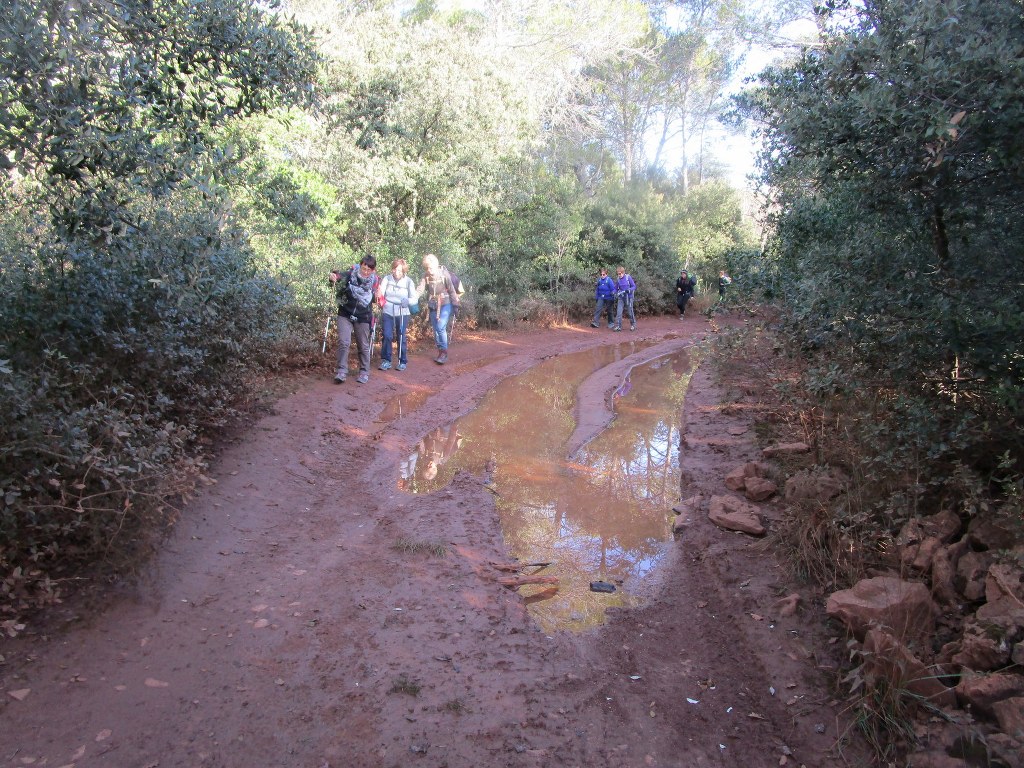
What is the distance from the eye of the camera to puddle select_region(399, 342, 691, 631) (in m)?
5.37

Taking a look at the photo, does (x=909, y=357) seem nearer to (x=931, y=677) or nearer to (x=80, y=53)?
(x=931, y=677)

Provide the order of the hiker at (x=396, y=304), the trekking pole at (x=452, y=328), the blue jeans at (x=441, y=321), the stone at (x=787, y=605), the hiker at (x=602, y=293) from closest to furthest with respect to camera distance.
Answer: the stone at (x=787, y=605) < the hiker at (x=396, y=304) < the blue jeans at (x=441, y=321) < the trekking pole at (x=452, y=328) < the hiker at (x=602, y=293)

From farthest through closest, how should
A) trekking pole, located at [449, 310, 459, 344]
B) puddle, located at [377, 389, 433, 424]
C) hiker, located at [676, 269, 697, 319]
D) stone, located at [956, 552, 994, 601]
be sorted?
hiker, located at [676, 269, 697, 319] < trekking pole, located at [449, 310, 459, 344] < puddle, located at [377, 389, 433, 424] < stone, located at [956, 552, 994, 601]

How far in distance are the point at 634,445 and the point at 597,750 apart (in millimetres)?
5731

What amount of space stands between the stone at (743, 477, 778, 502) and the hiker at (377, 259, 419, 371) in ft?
22.5

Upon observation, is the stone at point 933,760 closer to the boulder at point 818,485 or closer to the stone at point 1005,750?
the stone at point 1005,750

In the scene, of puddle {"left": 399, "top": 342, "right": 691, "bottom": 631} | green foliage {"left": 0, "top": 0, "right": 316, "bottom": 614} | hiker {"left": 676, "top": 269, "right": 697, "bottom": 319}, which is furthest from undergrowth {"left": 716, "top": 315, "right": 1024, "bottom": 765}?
hiker {"left": 676, "top": 269, "right": 697, "bottom": 319}

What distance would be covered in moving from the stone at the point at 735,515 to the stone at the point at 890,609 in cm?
173

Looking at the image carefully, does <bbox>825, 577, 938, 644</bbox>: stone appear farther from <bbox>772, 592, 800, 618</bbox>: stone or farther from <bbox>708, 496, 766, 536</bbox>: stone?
<bbox>708, 496, 766, 536</bbox>: stone

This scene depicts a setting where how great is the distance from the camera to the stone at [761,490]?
6.23 metres

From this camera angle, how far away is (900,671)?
3.29m

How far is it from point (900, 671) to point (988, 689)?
13.8 inches

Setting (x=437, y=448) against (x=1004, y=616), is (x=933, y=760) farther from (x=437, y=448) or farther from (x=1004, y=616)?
(x=437, y=448)

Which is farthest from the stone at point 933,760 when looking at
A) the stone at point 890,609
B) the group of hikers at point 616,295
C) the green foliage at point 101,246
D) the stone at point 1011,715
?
the group of hikers at point 616,295
